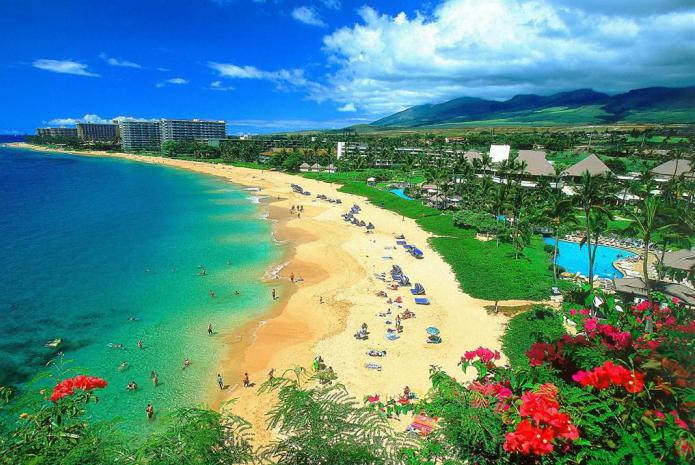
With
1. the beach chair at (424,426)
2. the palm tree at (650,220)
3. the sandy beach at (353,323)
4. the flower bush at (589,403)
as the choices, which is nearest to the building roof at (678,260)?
the palm tree at (650,220)

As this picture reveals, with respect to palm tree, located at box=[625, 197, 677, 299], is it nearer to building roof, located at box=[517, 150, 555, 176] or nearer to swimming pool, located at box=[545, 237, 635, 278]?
swimming pool, located at box=[545, 237, 635, 278]

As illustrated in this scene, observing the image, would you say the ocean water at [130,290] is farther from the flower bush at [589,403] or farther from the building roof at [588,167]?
the building roof at [588,167]

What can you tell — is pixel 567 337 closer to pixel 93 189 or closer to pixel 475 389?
pixel 475 389

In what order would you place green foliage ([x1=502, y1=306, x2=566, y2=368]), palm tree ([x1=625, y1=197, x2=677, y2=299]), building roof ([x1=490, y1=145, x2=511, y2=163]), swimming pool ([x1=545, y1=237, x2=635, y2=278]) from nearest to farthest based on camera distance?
palm tree ([x1=625, y1=197, x2=677, y2=299]) < green foliage ([x1=502, y1=306, x2=566, y2=368]) < swimming pool ([x1=545, y1=237, x2=635, y2=278]) < building roof ([x1=490, y1=145, x2=511, y2=163])

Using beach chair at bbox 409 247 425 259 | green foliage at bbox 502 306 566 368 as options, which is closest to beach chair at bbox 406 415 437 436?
green foliage at bbox 502 306 566 368

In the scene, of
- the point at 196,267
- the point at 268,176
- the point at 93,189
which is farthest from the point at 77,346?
the point at 268,176

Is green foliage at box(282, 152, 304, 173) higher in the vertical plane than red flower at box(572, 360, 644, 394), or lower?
higher
